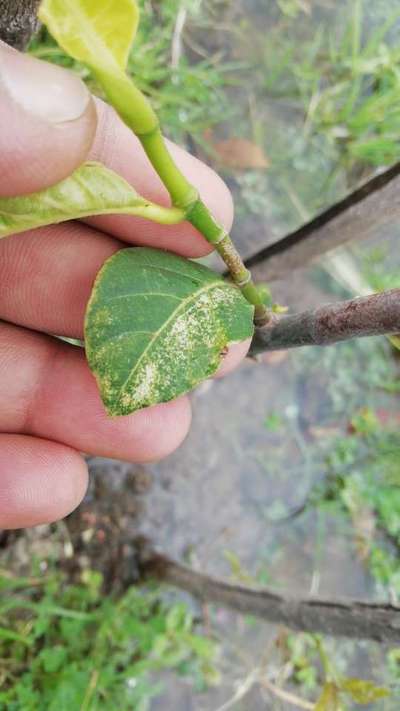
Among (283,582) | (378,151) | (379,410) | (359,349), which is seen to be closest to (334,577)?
(283,582)

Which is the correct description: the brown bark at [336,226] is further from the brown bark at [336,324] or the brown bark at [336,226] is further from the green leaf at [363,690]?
the green leaf at [363,690]

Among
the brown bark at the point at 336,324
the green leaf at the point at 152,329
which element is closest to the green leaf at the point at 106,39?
the green leaf at the point at 152,329

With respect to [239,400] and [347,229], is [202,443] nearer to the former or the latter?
[239,400]

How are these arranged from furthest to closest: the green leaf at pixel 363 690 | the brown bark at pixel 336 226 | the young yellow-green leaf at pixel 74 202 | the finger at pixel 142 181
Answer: the green leaf at pixel 363 690
the brown bark at pixel 336 226
the finger at pixel 142 181
the young yellow-green leaf at pixel 74 202

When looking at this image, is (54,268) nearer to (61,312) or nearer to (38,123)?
(61,312)

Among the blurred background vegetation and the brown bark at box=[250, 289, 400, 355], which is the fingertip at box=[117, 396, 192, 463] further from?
the blurred background vegetation

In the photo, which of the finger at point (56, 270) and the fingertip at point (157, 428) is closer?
the finger at point (56, 270)

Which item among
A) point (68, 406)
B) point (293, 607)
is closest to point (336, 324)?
point (68, 406)

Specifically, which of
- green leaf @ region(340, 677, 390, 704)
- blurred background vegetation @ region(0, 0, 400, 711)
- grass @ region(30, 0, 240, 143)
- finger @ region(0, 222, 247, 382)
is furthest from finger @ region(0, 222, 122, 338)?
green leaf @ region(340, 677, 390, 704)
